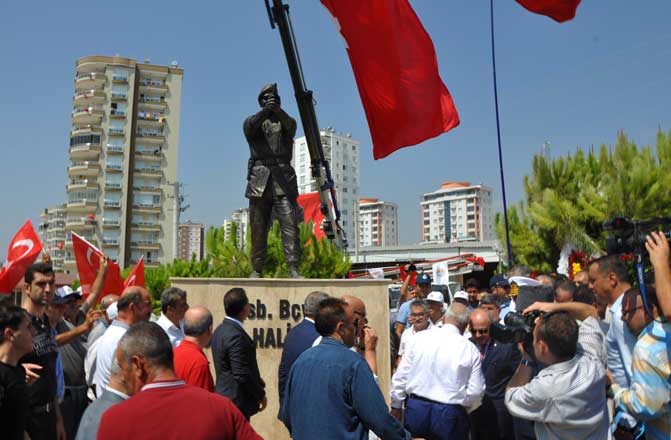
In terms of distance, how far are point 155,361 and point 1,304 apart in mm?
2115

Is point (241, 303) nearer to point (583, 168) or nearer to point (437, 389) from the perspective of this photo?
point (437, 389)

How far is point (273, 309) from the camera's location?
728cm

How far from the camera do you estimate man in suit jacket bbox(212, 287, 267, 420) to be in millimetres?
5004

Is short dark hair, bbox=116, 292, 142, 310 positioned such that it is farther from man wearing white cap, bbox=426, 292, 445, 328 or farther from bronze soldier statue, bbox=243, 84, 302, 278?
man wearing white cap, bbox=426, 292, 445, 328

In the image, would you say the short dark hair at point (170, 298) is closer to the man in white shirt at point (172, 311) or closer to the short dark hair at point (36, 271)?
the man in white shirt at point (172, 311)

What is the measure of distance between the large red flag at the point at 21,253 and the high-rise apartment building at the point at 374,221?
14790 cm

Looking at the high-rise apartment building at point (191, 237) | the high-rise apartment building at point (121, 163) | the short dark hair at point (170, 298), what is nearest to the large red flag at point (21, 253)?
the short dark hair at point (170, 298)

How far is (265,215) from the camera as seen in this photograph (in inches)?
313

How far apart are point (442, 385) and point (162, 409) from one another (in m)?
3.21

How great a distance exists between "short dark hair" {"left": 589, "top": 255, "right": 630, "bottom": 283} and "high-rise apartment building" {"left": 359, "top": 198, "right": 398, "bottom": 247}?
498 ft

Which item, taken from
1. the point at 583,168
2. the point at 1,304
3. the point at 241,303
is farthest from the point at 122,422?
the point at 583,168

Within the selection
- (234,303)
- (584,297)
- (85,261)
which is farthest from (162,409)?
(85,261)

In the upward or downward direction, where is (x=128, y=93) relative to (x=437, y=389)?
upward

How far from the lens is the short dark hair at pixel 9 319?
352 cm
